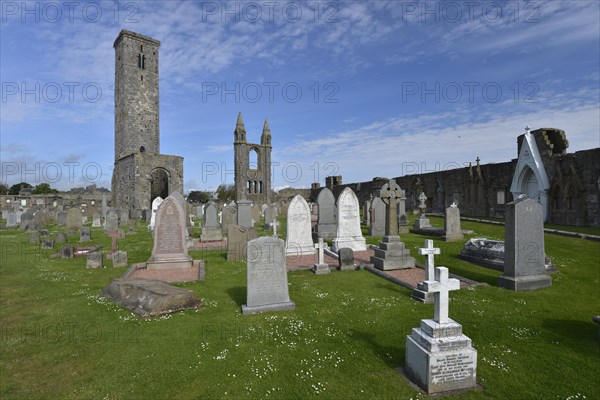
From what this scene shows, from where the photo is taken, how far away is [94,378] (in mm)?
3766

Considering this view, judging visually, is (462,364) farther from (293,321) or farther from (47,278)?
(47,278)

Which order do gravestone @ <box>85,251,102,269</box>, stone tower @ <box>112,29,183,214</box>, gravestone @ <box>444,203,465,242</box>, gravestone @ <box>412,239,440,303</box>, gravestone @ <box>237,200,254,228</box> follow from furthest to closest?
1. stone tower @ <box>112,29,183,214</box>
2. gravestone @ <box>237,200,254,228</box>
3. gravestone @ <box>444,203,465,242</box>
4. gravestone @ <box>85,251,102,269</box>
5. gravestone @ <box>412,239,440,303</box>

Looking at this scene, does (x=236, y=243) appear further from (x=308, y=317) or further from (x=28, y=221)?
(x=28, y=221)

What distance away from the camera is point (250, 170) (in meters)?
46.2

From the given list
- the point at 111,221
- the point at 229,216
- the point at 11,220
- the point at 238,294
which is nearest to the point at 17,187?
the point at 11,220

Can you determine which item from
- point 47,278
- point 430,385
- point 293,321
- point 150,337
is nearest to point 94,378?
point 150,337

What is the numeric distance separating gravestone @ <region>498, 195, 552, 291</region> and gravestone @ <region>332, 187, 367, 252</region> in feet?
18.7

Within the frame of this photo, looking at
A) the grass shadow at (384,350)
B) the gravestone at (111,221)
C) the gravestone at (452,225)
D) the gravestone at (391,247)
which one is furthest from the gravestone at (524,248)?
the gravestone at (111,221)

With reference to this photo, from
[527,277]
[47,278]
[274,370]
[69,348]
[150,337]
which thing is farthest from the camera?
[47,278]

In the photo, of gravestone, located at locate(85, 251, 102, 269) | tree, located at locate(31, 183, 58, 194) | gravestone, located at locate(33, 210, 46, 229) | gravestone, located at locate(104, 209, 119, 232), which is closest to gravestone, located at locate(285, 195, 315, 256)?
gravestone, located at locate(85, 251, 102, 269)

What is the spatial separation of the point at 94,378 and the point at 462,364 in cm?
417

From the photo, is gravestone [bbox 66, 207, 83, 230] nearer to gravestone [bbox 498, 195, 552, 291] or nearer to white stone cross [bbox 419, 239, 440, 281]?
white stone cross [bbox 419, 239, 440, 281]

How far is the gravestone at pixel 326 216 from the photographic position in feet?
49.9

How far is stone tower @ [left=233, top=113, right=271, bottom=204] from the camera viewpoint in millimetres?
45562
